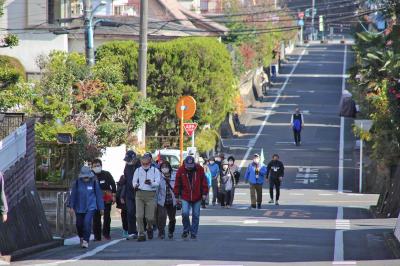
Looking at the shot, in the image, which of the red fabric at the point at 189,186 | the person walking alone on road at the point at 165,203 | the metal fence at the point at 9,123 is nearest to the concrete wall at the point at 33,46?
the metal fence at the point at 9,123

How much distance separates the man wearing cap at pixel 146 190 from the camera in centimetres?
2278

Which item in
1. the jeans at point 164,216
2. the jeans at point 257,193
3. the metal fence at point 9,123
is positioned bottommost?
the jeans at point 257,193

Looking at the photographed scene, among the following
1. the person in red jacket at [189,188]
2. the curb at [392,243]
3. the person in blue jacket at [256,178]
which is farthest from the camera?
the person in blue jacket at [256,178]

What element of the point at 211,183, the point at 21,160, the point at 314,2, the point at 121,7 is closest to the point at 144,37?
the point at 211,183

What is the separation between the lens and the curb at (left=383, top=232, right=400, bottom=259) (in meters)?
20.3

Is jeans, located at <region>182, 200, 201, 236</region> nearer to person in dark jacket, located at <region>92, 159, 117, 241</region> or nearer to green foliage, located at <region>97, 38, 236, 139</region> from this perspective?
person in dark jacket, located at <region>92, 159, 117, 241</region>

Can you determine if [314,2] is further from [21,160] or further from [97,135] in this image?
[21,160]

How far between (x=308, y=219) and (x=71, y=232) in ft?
28.8

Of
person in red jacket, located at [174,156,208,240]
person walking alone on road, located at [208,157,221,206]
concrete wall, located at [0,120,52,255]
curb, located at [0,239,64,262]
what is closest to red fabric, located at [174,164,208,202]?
person in red jacket, located at [174,156,208,240]

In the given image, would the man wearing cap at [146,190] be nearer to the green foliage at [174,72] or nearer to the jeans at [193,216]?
the jeans at [193,216]

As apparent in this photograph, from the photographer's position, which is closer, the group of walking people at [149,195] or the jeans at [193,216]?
the group of walking people at [149,195]

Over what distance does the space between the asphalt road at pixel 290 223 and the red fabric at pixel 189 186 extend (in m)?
0.87

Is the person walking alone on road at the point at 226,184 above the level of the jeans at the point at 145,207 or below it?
below

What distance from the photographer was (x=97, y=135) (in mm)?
35719
